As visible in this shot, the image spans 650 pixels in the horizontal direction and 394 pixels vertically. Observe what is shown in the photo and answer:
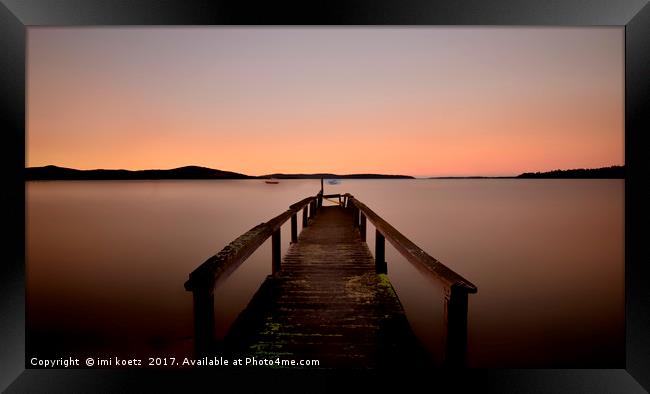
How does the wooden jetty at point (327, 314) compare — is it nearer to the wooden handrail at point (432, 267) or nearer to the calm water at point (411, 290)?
the wooden handrail at point (432, 267)

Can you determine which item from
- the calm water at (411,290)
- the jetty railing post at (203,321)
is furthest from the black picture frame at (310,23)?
the calm water at (411,290)

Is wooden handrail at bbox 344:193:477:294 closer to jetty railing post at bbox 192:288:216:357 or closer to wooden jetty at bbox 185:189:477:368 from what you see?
wooden jetty at bbox 185:189:477:368

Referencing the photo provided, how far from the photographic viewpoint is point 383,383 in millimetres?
2402

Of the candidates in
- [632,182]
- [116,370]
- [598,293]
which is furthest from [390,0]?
[598,293]

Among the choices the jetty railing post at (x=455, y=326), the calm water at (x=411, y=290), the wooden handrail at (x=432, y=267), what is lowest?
the calm water at (x=411, y=290)

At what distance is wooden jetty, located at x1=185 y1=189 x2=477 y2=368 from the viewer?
6.86 feet

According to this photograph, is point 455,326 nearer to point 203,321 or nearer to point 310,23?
point 203,321

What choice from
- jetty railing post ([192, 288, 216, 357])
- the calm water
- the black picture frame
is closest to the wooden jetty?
jetty railing post ([192, 288, 216, 357])

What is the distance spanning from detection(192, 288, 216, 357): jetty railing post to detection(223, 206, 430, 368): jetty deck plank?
2.19 ft

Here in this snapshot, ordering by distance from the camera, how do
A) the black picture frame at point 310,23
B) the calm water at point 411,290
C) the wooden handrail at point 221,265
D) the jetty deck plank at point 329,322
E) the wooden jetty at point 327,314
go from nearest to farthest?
the wooden handrail at point 221,265 → the wooden jetty at point 327,314 → the black picture frame at point 310,23 → the jetty deck plank at point 329,322 → the calm water at point 411,290

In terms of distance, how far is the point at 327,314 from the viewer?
3520 millimetres

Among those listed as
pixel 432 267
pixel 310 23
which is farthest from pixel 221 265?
pixel 310 23

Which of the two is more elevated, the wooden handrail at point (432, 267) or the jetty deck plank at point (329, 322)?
the wooden handrail at point (432, 267)

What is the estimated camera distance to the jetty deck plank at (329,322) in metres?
2.76
